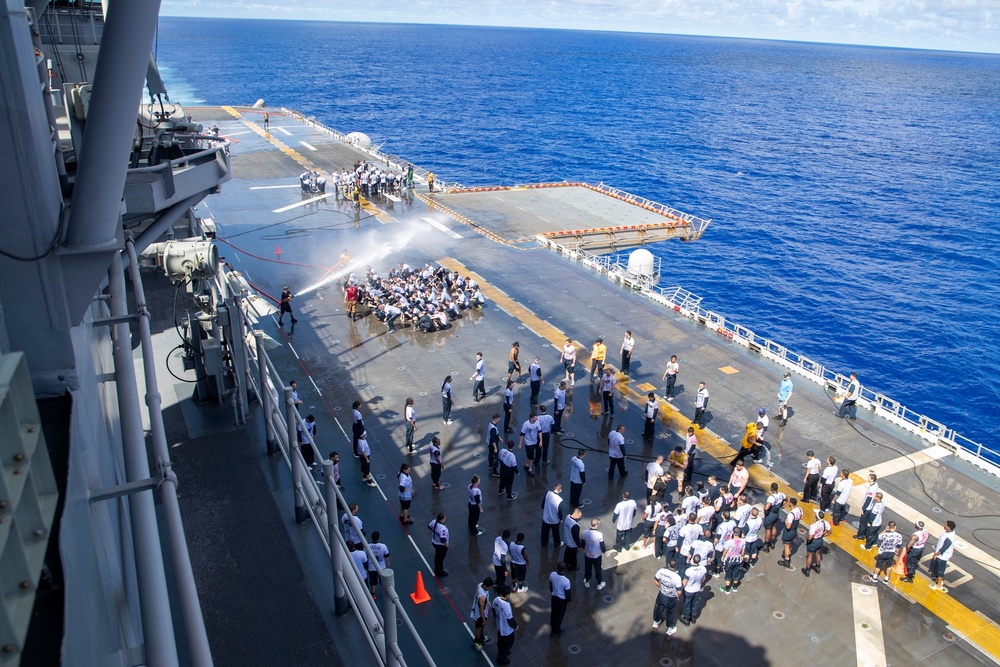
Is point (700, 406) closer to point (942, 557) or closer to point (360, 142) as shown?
point (942, 557)

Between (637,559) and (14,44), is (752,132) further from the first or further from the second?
(14,44)

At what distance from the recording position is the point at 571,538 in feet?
51.4

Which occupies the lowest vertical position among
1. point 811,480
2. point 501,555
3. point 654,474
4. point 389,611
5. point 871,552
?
point 871,552

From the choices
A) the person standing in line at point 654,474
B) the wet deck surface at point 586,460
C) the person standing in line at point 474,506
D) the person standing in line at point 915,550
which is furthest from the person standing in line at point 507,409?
the person standing in line at point 915,550

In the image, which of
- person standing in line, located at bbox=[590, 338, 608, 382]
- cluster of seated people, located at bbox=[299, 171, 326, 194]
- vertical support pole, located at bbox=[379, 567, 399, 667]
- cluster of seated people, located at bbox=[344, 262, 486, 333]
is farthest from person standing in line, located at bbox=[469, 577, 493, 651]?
cluster of seated people, located at bbox=[299, 171, 326, 194]

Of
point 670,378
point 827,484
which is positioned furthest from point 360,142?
point 827,484

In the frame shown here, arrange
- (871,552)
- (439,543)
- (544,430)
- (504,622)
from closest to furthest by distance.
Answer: (504,622), (439,543), (871,552), (544,430)

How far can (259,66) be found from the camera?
19688 cm

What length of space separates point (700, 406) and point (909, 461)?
653 cm

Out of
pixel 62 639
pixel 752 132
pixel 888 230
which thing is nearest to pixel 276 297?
pixel 62 639

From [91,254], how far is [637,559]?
14.1 meters

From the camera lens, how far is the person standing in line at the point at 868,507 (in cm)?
1738

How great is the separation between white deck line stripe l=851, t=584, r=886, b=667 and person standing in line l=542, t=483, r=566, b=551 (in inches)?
262

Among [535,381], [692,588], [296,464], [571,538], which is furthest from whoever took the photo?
[535,381]
